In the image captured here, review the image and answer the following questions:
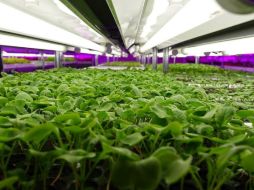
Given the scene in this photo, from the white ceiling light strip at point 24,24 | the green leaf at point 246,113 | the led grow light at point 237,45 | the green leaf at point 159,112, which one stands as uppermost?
the white ceiling light strip at point 24,24

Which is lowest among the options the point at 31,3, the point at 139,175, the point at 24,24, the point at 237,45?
the point at 139,175

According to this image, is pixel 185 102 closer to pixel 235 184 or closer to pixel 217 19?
pixel 235 184

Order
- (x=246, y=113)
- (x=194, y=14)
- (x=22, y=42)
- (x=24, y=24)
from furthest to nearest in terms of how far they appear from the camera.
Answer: (x=22, y=42) → (x=24, y=24) → (x=194, y=14) → (x=246, y=113)

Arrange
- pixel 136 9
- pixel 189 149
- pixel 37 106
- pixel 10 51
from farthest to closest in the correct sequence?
pixel 10 51
pixel 136 9
pixel 37 106
pixel 189 149

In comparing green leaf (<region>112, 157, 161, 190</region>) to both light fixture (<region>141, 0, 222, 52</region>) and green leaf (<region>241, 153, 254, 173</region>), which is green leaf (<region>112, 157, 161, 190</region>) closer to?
green leaf (<region>241, 153, 254, 173</region>)

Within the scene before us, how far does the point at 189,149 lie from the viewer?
65cm

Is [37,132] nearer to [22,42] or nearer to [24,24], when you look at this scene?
[24,24]

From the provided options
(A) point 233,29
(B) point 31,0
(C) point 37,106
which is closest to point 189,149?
(C) point 37,106

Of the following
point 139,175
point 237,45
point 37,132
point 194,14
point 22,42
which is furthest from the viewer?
point 22,42

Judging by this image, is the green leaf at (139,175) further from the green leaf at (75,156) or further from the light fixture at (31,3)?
the light fixture at (31,3)

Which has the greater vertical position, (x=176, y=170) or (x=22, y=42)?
(x=22, y=42)

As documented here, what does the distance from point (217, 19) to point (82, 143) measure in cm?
161

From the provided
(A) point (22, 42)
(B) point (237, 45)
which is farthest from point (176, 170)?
(A) point (22, 42)

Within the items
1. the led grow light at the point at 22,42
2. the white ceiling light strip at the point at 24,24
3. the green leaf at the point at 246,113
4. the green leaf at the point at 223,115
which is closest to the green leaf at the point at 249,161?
the green leaf at the point at 223,115
